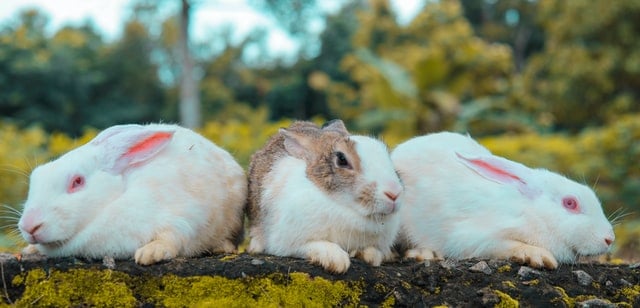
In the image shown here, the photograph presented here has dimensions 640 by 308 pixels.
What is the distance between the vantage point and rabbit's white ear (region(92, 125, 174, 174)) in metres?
3.89

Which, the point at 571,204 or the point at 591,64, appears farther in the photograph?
the point at 591,64

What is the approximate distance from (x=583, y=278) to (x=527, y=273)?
352 mm

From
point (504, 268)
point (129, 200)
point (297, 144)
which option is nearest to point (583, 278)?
point (504, 268)

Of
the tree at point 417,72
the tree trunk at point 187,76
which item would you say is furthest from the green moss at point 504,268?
the tree at point 417,72

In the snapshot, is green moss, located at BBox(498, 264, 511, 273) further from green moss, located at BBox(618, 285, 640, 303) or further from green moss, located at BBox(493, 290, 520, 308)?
green moss, located at BBox(618, 285, 640, 303)

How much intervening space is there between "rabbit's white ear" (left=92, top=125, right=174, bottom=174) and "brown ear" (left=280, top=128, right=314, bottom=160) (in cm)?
70

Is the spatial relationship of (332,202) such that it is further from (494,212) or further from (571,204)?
(571,204)

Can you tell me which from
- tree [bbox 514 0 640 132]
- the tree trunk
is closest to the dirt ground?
the tree trunk

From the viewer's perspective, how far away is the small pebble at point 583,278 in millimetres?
4102

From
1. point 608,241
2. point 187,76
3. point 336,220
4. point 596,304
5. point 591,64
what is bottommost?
point 187,76

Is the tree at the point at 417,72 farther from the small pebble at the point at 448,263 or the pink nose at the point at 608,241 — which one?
the small pebble at the point at 448,263

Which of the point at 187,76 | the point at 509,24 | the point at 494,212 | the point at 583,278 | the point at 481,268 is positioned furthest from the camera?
the point at 509,24

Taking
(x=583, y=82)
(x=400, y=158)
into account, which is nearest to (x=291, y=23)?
(x=583, y=82)

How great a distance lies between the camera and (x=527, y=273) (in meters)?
4.05
